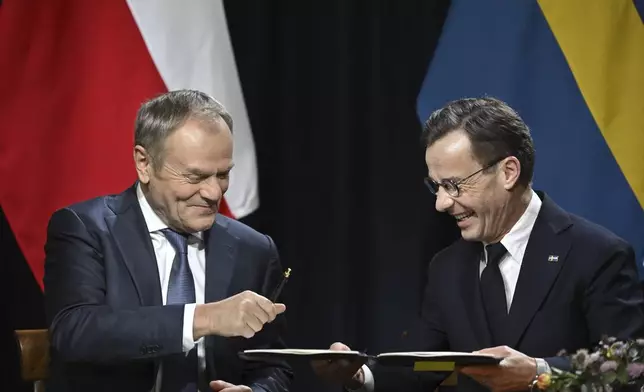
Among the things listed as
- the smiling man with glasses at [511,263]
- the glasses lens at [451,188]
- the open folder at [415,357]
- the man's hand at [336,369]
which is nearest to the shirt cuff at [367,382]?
the smiling man with glasses at [511,263]

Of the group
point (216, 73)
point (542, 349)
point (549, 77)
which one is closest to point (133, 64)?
→ point (216, 73)

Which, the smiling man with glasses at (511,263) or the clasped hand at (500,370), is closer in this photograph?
the clasped hand at (500,370)

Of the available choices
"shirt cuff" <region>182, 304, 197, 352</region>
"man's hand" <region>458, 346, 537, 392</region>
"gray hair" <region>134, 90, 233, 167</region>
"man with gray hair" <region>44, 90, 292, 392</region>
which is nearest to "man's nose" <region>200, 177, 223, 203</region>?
"man with gray hair" <region>44, 90, 292, 392</region>

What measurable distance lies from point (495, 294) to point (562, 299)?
0.20 m

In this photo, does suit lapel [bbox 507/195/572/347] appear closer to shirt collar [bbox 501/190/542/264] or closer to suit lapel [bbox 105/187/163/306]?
shirt collar [bbox 501/190/542/264]

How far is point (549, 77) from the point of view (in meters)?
3.86

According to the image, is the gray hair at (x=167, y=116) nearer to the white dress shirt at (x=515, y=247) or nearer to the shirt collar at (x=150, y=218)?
the shirt collar at (x=150, y=218)

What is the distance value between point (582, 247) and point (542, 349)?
0.33 metres

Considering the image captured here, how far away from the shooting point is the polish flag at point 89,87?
3699mm

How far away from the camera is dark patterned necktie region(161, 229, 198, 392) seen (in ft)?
9.37

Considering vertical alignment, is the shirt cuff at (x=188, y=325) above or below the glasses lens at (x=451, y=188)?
below

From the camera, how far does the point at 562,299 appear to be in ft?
10.0

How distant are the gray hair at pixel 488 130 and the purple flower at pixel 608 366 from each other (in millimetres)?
1025

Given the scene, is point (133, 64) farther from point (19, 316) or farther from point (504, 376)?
point (504, 376)
